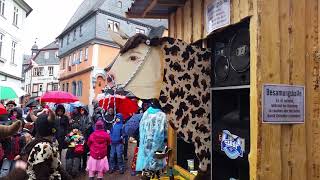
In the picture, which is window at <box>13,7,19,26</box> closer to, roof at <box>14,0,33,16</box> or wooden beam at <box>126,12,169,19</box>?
roof at <box>14,0,33,16</box>

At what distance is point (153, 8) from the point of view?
518cm

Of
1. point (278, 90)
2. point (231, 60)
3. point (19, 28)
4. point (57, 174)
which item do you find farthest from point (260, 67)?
point (19, 28)

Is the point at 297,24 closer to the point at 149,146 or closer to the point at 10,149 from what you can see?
the point at 149,146

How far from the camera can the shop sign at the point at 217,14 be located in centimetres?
363

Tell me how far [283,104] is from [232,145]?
0.94 m

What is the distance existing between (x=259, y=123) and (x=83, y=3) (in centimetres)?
3926

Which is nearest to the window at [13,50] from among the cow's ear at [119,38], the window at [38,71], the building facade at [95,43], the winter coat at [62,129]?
the building facade at [95,43]

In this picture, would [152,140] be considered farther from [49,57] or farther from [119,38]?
[49,57]

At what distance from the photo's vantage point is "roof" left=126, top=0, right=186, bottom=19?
189 inches

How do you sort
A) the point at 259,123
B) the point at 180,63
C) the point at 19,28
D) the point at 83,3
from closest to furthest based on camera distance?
the point at 259,123 → the point at 180,63 → the point at 19,28 → the point at 83,3

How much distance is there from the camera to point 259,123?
118 inches

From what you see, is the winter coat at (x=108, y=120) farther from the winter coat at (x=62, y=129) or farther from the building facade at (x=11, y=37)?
the building facade at (x=11, y=37)

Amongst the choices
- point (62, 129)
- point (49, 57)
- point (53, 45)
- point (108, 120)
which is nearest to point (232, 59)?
point (62, 129)

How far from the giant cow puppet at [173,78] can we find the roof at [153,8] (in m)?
1.00
